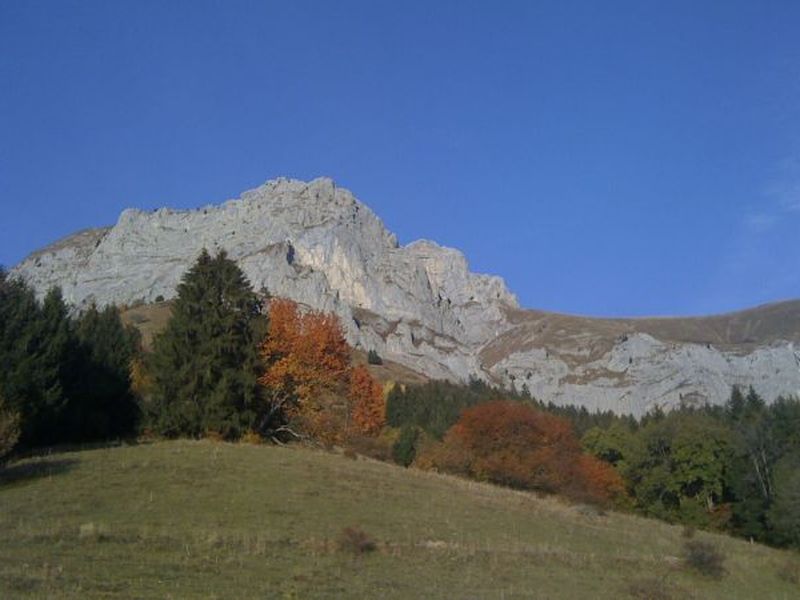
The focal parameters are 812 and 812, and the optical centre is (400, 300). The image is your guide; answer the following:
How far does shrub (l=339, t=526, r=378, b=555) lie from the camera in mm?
24734

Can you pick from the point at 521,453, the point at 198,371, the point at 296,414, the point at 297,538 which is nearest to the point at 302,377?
the point at 296,414

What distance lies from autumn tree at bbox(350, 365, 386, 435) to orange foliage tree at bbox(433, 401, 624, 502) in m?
16.6

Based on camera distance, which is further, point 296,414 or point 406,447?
point 406,447

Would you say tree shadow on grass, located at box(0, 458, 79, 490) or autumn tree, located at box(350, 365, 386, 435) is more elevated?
autumn tree, located at box(350, 365, 386, 435)

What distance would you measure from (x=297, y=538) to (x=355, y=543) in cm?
209

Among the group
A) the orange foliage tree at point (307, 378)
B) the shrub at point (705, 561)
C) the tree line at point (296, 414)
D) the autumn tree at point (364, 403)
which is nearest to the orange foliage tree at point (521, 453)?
the tree line at point (296, 414)

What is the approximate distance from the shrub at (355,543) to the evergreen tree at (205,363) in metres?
27.3

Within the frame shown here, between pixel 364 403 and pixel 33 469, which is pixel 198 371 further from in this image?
pixel 364 403

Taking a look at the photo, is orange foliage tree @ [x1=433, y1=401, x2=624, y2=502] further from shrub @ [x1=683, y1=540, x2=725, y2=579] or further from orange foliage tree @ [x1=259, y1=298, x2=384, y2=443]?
shrub @ [x1=683, y1=540, x2=725, y2=579]

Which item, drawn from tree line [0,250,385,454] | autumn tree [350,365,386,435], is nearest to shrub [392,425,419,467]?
autumn tree [350,365,386,435]

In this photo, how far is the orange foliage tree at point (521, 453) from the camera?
80.1 meters

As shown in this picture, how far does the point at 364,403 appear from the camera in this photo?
6650cm

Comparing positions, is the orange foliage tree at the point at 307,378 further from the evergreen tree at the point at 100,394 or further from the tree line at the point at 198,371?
the evergreen tree at the point at 100,394

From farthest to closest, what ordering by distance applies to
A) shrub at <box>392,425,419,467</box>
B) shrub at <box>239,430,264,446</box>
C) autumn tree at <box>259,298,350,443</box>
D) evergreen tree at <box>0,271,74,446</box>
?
shrub at <box>392,425,419,467</box>, autumn tree at <box>259,298,350,443</box>, shrub at <box>239,430,264,446</box>, evergreen tree at <box>0,271,74,446</box>
